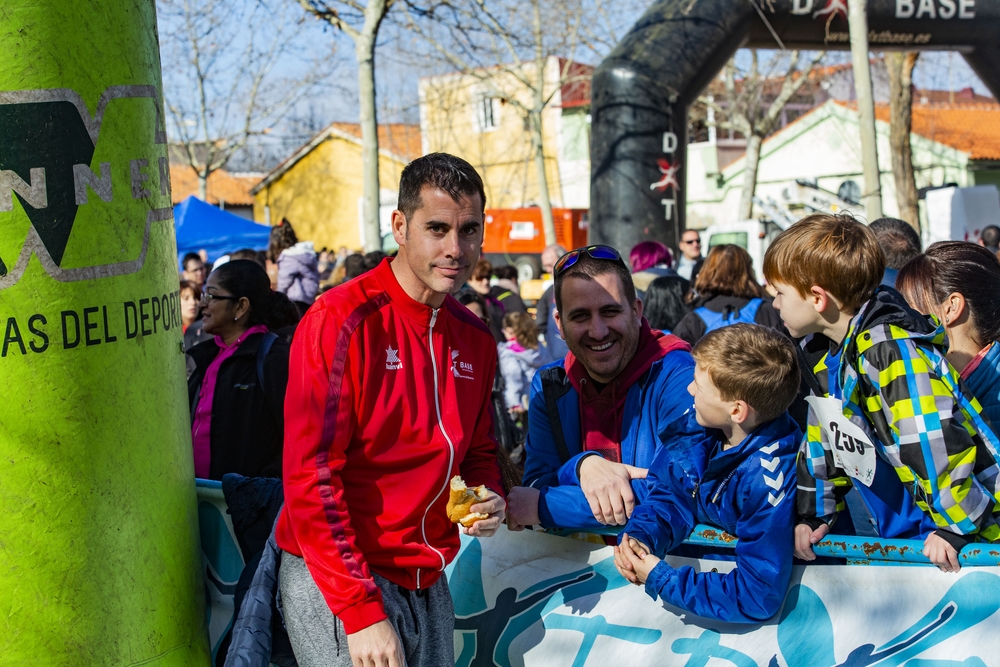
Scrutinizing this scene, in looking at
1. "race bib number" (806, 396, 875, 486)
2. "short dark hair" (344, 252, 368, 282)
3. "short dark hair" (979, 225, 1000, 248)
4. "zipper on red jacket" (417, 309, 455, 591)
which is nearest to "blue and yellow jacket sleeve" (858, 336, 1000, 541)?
"race bib number" (806, 396, 875, 486)

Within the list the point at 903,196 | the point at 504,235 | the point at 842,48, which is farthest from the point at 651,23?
the point at 504,235

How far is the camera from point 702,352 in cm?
269

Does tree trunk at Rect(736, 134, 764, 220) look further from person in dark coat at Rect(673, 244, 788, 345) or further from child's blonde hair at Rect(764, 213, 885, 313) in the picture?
child's blonde hair at Rect(764, 213, 885, 313)

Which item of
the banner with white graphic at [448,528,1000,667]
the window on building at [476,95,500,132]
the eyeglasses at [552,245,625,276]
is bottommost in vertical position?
the banner with white graphic at [448,528,1000,667]

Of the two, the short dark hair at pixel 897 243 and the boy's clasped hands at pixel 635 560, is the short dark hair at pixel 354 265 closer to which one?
the short dark hair at pixel 897 243

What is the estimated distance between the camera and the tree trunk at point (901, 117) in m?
17.9

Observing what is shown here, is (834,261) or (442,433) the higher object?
(834,261)

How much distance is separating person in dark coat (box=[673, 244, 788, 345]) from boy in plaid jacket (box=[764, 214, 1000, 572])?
3.03 metres

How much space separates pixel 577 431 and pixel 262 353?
1.58m

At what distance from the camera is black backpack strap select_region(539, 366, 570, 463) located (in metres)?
3.15

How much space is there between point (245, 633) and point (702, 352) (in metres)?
1.52

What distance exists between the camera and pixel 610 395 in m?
3.06

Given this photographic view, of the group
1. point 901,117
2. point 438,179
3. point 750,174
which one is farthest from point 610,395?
point 750,174

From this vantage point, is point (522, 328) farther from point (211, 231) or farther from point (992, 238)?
point (211, 231)
